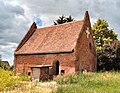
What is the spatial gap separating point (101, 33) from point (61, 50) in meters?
24.3

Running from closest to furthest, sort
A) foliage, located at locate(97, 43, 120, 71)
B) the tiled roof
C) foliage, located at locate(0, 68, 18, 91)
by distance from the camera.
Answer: foliage, located at locate(0, 68, 18, 91), the tiled roof, foliage, located at locate(97, 43, 120, 71)

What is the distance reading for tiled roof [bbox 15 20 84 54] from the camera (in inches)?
1912

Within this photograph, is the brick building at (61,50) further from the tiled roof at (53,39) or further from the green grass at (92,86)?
the green grass at (92,86)

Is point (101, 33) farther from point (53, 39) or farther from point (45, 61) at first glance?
point (45, 61)

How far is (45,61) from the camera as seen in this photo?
51.2 m

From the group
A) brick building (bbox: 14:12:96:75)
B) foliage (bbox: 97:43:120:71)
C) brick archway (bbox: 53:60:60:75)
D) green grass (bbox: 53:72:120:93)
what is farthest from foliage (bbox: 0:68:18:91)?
foliage (bbox: 97:43:120:71)

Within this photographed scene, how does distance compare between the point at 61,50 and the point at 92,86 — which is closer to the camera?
the point at 92,86

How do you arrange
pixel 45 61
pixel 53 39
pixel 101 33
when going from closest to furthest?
pixel 45 61
pixel 53 39
pixel 101 33

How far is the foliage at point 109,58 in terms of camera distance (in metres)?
54.8

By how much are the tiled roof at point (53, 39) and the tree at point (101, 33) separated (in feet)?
52.7

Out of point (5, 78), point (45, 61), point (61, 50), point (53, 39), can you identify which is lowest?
point (5, 78)

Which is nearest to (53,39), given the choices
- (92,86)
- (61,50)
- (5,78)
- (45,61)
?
(45,61)

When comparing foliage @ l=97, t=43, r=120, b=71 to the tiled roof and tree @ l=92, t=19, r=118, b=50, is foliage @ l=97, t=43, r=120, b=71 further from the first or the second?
tree @ l=92, t=19, r=118, b=50

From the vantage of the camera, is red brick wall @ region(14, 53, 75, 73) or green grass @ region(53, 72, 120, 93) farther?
red brick wall @ region(14, 53, 75, 73)
